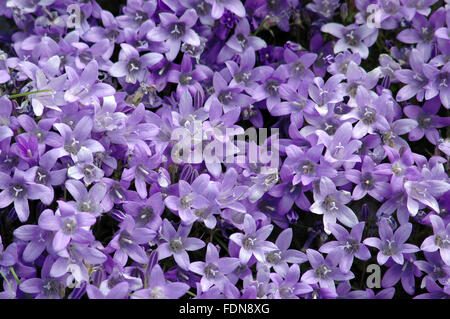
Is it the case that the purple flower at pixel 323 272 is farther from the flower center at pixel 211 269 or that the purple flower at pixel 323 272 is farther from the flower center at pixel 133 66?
the flower center at pixel 133 66

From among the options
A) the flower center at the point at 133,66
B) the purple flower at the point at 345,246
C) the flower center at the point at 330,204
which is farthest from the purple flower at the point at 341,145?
the flower center at the point at 133,66

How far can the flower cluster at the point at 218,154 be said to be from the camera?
2006mm

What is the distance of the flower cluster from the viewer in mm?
2006

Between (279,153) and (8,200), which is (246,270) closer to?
(279,153)

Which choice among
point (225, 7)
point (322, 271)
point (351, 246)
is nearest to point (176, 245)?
point (322, 271)

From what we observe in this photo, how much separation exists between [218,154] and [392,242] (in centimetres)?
72

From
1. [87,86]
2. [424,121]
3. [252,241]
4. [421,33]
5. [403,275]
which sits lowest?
[403,275]

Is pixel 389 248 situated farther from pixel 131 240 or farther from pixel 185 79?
pixel 185 79

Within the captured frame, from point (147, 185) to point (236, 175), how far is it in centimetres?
37

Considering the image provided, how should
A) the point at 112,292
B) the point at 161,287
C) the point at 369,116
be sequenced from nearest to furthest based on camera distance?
the point at 112,292
the point at 161,287
the point at 369,116

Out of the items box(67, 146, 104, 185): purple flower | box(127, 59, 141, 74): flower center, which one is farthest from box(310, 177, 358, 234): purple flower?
box(127, 59, 141, 74): flower center

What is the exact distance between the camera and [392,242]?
6.99 ft
